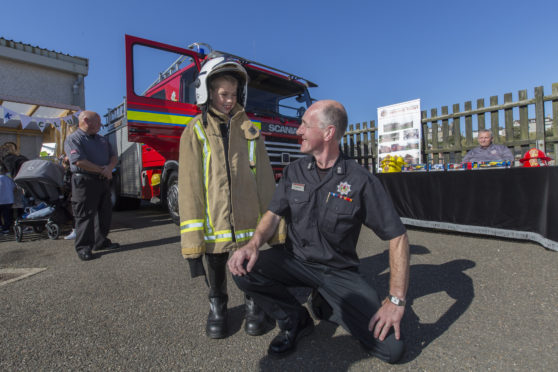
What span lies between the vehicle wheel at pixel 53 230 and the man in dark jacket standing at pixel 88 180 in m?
1.29

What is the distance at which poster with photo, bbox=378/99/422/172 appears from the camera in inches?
302

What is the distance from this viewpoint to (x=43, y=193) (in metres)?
4.88

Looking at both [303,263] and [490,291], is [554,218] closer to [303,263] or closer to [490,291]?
[490,291]

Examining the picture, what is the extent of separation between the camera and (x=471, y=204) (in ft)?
13.2

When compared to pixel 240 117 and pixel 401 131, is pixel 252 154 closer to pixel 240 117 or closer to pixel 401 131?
pixel 240 117

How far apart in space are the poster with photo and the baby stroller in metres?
6.59

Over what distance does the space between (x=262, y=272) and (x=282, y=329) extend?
35 centimetres

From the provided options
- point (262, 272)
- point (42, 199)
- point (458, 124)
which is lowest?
point (262, 272)

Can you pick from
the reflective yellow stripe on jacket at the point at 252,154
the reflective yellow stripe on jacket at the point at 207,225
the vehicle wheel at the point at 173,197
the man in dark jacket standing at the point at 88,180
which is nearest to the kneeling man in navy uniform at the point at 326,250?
the reflective yellow stripe on jacket at the point at 207,225

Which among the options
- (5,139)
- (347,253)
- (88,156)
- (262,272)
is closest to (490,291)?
(347,253)

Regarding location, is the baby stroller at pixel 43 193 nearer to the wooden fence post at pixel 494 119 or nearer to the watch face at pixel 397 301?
the watch face at pixel 397 301

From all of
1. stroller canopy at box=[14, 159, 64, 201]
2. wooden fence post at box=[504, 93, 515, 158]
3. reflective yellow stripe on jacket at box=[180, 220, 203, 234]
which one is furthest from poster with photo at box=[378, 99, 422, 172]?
stroller canopy at box=[14, 159, 64, 201]

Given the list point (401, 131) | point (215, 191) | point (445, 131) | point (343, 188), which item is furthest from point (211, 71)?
A: point (445, 131)

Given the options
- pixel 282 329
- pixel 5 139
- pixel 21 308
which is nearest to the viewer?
pixel 282 329
